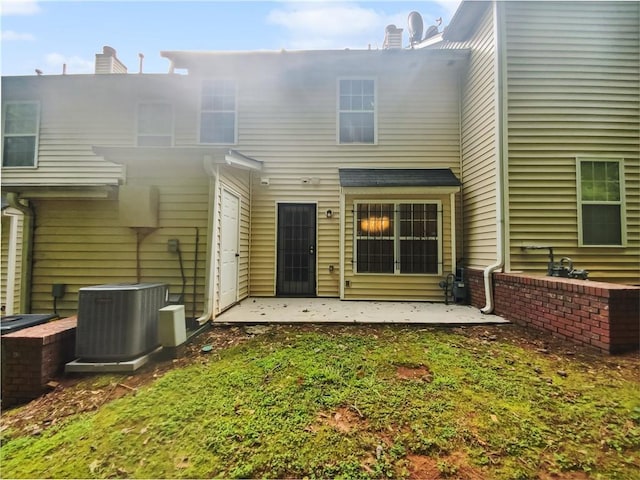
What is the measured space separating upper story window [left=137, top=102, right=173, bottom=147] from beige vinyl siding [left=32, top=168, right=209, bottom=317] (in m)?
2.80

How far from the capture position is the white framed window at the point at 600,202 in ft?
15.5

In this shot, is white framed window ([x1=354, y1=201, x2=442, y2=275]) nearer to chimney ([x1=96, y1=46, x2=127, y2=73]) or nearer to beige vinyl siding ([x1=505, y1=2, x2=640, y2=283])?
Result: beige vinyl siding ([x1=505, y1=2, x2=640, y2=283])

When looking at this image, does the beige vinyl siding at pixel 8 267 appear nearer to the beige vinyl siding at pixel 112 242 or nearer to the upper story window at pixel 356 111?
the beige vinyl siding at pixel 112 242

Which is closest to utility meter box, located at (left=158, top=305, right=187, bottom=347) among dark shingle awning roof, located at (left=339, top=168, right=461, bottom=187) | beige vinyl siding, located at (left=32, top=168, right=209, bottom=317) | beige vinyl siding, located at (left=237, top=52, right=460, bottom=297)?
beige vinyl siding, located at (left=32, top=168, right=209, bottom=317)

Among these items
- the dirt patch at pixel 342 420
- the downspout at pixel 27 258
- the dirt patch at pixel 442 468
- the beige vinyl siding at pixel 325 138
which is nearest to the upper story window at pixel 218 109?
the beige vinyl siding at pixel 325 138

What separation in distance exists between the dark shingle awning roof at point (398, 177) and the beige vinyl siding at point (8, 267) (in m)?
6.24

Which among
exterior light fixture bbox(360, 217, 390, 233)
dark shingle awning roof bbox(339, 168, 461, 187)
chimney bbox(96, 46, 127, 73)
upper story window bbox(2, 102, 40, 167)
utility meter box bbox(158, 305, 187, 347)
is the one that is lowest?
utility meter box bbox(158, 305, 187, 347)

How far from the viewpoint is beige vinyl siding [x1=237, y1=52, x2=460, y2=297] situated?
21.0 ft

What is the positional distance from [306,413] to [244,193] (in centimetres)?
472

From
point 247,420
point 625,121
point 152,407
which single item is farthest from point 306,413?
point 625,121

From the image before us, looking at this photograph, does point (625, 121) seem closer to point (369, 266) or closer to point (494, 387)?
point (369, 266)

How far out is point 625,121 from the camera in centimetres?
480

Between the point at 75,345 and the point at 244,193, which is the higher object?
the point at 244,193

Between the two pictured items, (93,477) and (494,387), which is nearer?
(93,477)
